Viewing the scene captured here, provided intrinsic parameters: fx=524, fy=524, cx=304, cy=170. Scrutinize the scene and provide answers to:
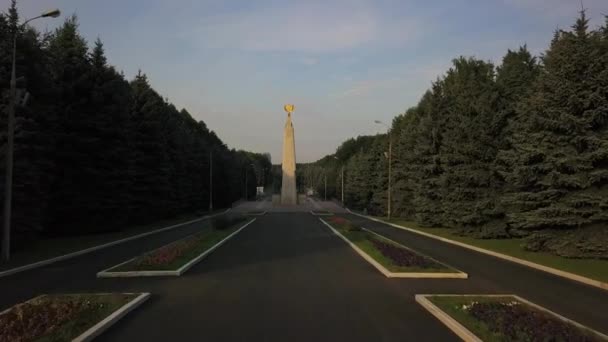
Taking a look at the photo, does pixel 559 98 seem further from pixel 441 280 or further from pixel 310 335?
pixel 310 335

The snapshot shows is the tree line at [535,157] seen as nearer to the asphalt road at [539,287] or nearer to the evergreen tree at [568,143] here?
the evergreen tree at [568,143]

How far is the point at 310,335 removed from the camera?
793 cm

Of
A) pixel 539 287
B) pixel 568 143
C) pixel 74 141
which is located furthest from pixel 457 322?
pixel 74 141

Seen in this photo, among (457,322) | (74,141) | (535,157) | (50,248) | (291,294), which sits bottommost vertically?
(50,248)

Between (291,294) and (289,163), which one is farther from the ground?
(289,163)

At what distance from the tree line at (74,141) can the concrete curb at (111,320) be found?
11.5 m

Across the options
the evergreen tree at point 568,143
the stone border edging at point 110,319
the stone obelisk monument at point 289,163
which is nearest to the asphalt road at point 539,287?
the evergreen tree at point 568,143

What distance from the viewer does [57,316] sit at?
28.1 feet

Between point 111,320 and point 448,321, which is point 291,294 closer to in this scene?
point 448,321

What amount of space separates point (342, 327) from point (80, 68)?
986 inches

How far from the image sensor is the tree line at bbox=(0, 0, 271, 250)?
829 inches

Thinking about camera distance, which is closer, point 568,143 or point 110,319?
point 110,319

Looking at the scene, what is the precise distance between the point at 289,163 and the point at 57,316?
240ft

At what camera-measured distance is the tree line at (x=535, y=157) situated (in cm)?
1780
